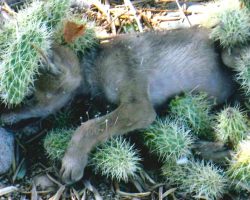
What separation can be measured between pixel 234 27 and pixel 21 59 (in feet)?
5.05

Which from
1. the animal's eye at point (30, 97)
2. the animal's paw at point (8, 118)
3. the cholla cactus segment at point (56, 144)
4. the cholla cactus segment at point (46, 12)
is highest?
the cholla cactus segment at point (46, 12)

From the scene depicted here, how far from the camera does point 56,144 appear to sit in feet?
12.5

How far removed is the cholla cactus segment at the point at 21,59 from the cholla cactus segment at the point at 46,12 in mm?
138

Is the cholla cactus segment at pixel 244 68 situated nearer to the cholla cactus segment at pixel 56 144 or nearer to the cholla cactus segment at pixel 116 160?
the cholla cactus segment at pixel 116 160

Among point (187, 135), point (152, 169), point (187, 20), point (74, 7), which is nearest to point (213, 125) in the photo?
point (187, 135)

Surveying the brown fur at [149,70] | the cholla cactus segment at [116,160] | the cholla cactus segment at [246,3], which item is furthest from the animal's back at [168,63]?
the cholla cactus segment at [116,160]

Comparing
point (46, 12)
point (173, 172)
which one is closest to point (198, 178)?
point (173, 172)

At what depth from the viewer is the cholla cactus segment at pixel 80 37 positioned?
12.8 ft

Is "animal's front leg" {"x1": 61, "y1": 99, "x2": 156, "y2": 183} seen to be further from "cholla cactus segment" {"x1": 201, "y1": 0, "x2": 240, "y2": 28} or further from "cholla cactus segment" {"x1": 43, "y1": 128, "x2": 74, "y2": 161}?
"cholla cactus segment" {"x1": 201, "y1": 0, "x2": 240, "y2": 28}

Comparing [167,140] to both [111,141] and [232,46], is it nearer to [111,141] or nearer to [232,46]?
[111,141]

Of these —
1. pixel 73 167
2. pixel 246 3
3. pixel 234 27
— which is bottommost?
pixel 73 167

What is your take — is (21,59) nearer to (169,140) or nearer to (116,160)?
(116,160)

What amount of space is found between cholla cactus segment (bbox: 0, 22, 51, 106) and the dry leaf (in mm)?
225

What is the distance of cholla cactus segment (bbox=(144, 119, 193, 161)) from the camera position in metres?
3.64
